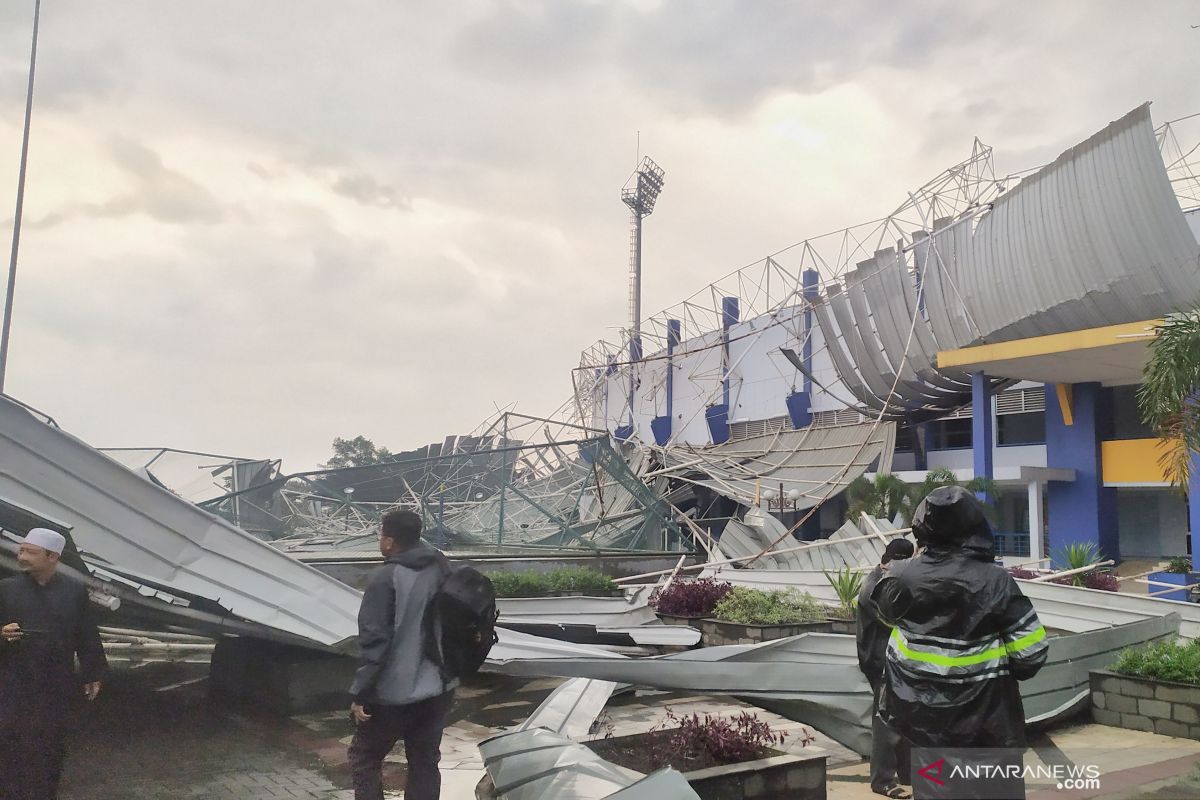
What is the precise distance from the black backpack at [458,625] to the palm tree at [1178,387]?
6948mm

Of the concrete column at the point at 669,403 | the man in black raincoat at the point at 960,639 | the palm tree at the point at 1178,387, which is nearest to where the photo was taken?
the man in black raincoat at the point at 960,639

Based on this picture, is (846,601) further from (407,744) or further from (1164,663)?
(407,744)

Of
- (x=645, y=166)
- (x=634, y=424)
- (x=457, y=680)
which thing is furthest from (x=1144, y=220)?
(x=645, y=166)

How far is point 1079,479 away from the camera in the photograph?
21.1 m

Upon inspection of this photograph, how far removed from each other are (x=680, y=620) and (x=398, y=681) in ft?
22.2

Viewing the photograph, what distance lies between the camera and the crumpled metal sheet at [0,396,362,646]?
503 cm

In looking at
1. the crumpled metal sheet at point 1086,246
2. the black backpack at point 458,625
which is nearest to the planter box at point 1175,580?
the crumpled metal sheet at point 1086,246

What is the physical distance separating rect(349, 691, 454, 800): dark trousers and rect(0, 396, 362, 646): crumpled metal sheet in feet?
7.14

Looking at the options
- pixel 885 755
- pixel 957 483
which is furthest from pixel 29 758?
pixel 957 483

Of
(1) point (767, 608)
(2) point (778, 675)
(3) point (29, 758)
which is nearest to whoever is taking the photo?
(3) point (29, 758)

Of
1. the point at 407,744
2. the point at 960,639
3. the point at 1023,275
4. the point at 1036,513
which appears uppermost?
the point at 1023,275

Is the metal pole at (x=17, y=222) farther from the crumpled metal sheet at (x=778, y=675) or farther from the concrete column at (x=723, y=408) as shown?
the concrete column at (x=723, y=408)

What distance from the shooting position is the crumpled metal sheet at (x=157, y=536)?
16.5 ft

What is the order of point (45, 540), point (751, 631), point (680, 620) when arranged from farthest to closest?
point (680, 620), point (751, 631), point (45, 540)
